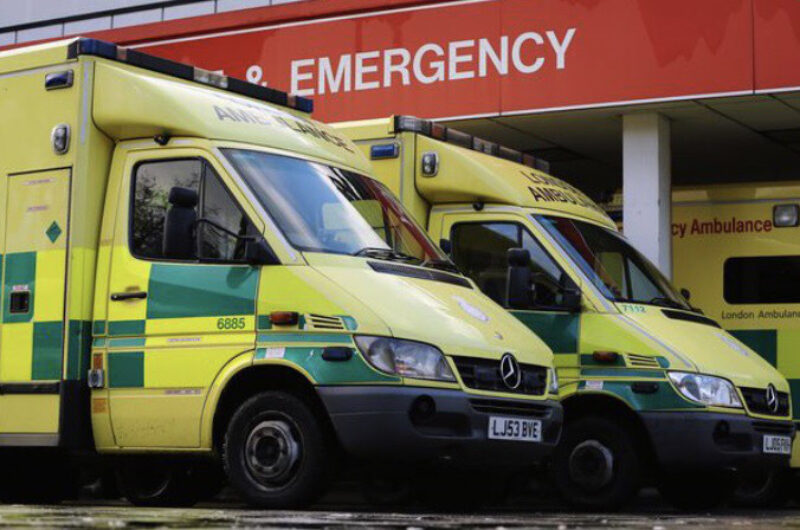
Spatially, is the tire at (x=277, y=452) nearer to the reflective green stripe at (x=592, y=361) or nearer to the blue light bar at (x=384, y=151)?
the reflective green stripe at (x=592, y=361)

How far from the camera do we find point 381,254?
9484mm

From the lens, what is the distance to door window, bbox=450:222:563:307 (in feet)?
36.8

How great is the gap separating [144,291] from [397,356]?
165 cm

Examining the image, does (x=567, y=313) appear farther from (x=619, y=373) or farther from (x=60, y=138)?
(x=60, y=138)

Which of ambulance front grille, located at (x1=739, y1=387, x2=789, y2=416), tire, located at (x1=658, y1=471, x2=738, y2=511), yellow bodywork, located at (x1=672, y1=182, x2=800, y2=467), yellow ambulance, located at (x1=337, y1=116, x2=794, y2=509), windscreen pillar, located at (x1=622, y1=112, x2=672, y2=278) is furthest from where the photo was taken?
windscreen pillar, located at (x1=622, y1=112, x2=672, y2=278)

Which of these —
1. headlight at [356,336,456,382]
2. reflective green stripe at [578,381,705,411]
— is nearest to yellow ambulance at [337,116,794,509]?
reflective green stripe at [578,381,705,411]

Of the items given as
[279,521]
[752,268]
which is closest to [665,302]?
[752,268]

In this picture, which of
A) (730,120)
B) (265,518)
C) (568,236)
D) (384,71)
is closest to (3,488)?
(265,518)

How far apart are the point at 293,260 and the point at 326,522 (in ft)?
6.27

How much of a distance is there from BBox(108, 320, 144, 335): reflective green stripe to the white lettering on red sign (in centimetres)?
684

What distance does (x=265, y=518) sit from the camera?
7.78m

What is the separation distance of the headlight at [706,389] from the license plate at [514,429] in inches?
64.2

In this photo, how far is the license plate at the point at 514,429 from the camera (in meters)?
9.02

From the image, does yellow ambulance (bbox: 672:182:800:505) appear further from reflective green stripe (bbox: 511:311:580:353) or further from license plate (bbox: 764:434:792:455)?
reflective green stripe (bbox: 511:311:580:353)
